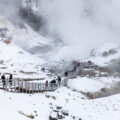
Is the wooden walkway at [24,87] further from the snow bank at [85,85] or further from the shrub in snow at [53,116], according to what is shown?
the shrub in snow at [53,116]

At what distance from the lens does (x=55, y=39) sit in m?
92.7

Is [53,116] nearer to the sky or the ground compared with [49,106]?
nearer to the ground

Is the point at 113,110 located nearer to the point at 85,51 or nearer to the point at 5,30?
the point at 85,51

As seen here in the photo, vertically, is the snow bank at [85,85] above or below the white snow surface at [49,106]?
above

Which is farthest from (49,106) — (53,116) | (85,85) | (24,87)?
(85,85)

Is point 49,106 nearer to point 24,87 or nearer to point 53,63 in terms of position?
point 24,87

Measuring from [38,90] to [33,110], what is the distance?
6.74 metres

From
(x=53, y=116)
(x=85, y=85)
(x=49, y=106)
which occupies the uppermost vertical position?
(x=85, y=85)

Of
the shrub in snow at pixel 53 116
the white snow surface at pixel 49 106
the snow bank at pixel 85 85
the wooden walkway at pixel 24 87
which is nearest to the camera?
the white snow surface at pixel 49 106

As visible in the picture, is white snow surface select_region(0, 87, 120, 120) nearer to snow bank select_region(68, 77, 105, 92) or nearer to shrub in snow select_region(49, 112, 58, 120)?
shrub in snow select_region(49, 112, 58, 120)

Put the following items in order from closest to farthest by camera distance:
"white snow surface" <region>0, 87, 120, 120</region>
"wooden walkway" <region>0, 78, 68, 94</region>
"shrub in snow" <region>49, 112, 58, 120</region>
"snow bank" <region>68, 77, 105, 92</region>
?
"white snow surface" <region>0, 87, 120, 120</region> → "shrub in snow" <region>49, 112, 58, 120</region> → "wooden walkway" <region>0, 78, 68, 94</region> → "snow bank" <region>68, 77, 105, 92</region>

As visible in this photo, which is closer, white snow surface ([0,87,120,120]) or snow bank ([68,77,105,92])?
white snow surface ([0,87,120,120])

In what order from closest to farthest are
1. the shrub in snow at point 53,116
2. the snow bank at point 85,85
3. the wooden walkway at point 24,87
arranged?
the shrub in snow at point 53,116
the wooden walkway at point 24,87
the snow bank at point 85,85

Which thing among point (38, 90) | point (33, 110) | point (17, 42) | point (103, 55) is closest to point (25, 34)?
point (17, 42)
